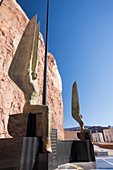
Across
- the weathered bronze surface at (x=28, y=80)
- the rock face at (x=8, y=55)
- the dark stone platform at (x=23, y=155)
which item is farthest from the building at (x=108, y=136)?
the weathered bronze surface at (x=28, y=80)

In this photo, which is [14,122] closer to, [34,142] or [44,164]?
[34,142]

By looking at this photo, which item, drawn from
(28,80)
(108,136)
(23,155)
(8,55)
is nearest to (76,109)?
(28,80)

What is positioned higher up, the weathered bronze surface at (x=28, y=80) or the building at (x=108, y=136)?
the weathered bronze surface at (x=28, y=80)

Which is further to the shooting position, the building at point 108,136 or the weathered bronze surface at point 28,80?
the building at point 108,136

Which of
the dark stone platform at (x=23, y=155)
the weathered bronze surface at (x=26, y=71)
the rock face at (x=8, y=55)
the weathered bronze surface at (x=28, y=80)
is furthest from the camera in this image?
the rock face at (x=8, y=55)

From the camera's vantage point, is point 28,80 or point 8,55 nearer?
point 28,80

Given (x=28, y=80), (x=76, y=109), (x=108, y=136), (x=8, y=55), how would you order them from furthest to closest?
(x=108, y=136) < (x=8, y=55) < (x=76, y=109) < (x=28, y=80)

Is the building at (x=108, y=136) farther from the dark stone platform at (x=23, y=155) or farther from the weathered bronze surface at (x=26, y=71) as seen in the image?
the weathered bronze surface at (x=26, y=71)

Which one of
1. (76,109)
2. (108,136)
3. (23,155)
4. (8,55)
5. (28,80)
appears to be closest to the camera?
(23,155)

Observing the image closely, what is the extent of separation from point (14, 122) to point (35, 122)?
37 centimetres

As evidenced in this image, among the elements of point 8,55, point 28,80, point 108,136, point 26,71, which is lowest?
point 108,136

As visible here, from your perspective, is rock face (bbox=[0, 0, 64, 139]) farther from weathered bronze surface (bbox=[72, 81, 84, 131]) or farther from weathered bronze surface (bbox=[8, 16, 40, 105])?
weathered bronze surface (bbox=[8, 16, 40, 105])

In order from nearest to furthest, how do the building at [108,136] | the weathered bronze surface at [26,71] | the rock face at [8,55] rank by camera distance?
the weathered bronze surface at [26,71], the rock face at [8,55], the building at [108,136]

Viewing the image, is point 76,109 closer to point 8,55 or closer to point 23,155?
point 23,155
